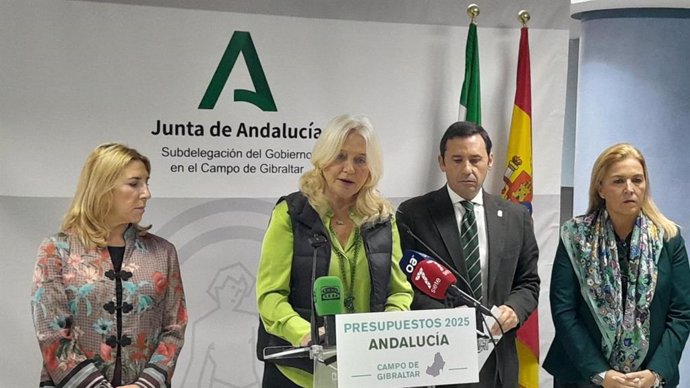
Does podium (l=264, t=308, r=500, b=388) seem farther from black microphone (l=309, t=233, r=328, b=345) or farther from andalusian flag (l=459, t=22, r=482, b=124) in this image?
andalusian flag (l=459, t=22, r=482, b=124)

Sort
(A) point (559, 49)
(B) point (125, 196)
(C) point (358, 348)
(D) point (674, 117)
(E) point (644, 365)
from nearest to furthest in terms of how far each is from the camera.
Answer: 1. (C) point (358, 348)
2. (B) point (125, 196)
3. (E) point (644, 365)
4. (A) point (559, 49)
5. (D) point (674, 117)

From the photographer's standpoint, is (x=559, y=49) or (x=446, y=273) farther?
(x=559, y=49)

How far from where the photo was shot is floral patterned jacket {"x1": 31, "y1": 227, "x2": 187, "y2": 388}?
2.98 m

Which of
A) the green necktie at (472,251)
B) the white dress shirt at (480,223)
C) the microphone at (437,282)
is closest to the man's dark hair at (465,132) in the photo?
the white dress shirt at (480,223)

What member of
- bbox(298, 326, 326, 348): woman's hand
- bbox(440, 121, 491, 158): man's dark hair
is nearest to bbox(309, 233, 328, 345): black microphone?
bbox(298, 326, 326, 348): woman's hand

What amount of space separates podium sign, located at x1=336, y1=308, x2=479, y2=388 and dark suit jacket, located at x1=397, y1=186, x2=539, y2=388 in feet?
2.67

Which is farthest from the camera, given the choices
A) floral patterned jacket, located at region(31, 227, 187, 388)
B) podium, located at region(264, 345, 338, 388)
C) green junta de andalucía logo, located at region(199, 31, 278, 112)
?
green junta de andalucía logo, located at region(199, 31, 278, 112)

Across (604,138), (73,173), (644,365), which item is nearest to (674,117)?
(604,138)

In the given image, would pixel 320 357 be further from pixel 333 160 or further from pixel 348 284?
pixel 333 160

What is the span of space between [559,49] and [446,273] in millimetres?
2048

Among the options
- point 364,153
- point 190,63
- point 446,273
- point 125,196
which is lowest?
point 446,273

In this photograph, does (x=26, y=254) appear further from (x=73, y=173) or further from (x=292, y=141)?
(x=292, y=141)

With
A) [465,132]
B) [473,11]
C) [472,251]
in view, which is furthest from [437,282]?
[473,11]

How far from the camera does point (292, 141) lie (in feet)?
13.4
